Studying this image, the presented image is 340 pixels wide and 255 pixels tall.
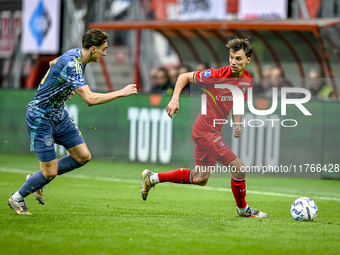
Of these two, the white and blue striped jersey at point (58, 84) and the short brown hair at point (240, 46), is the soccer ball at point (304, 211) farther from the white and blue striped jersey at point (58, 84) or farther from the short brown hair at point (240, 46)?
the white and blue striped jersey at point (58, 84)

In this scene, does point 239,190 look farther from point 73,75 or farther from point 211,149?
point 73,75

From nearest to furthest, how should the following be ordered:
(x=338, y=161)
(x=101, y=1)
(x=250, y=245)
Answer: (x=250, y=245) → (x=338, y=161) → (x=101, y=1)

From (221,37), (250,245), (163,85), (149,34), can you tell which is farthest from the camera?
(149,34)

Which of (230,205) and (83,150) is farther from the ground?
(83,150)

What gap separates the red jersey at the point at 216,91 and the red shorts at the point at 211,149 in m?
0.09

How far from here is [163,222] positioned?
18.3ft

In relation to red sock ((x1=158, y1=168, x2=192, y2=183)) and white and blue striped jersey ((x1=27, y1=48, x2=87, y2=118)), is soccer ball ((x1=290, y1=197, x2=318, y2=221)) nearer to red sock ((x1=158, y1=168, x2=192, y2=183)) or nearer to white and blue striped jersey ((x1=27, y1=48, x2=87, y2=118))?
red sock ((x1=158, y1=168, x2=192, y2=183))

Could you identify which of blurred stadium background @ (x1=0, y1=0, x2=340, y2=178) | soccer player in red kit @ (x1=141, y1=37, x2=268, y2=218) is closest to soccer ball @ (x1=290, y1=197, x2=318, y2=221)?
soccer player in red kit @ (x1=141, y1=37, x2=268, y2=218)

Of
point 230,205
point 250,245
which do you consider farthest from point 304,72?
point 250,245

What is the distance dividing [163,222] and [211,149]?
1.08 metres

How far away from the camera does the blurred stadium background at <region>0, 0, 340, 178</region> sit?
10094mm

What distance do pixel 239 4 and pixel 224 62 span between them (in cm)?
173

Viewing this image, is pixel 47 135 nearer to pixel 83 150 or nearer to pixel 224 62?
pixel 83 150

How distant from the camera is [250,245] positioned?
15.1ft
